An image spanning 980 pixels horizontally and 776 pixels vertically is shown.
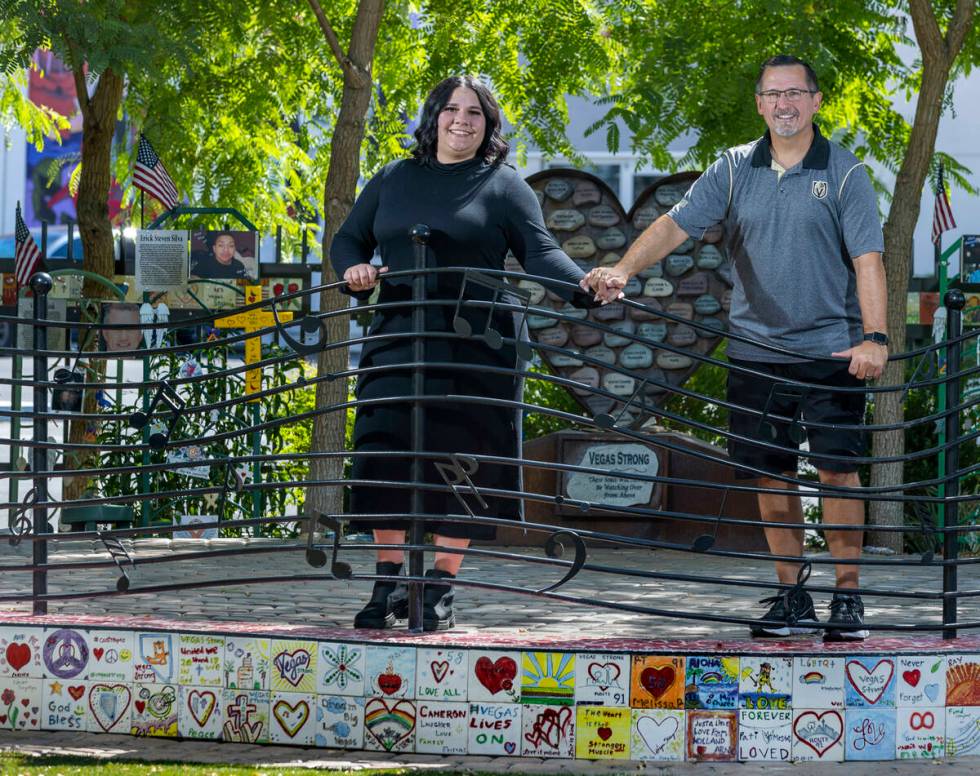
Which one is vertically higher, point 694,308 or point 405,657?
point 694,308

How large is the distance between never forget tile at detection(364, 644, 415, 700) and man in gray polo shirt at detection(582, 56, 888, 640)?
125 centimetres

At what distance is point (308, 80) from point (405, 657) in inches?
309

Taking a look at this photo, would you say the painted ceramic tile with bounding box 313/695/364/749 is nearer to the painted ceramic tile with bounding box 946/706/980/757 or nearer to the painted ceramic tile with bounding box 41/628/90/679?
the painted ceramic tile with bounding box 41/628/90/679

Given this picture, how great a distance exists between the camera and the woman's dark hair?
5.43m

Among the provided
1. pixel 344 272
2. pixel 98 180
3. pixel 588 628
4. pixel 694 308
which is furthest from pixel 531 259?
pixel 98 180

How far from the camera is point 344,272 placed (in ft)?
17.9

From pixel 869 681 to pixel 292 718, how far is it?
1872 millimetres

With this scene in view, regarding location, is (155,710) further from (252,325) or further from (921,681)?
(252,325)

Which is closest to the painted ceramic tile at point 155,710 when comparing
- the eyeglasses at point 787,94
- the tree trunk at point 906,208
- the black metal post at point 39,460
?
the black metal post at point 39,460

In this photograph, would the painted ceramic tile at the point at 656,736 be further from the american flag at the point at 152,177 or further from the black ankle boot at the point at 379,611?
the american flag at the point at 152,177

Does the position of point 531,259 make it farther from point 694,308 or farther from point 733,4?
point 733,4

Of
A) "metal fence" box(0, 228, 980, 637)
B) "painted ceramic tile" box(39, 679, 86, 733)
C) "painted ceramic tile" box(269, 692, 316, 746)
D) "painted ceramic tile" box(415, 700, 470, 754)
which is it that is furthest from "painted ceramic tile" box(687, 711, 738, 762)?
"painted ceramic tile" box(39, 679, 86, 733)

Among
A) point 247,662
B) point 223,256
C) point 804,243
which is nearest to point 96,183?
point 223,256

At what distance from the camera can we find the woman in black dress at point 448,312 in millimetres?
5348
